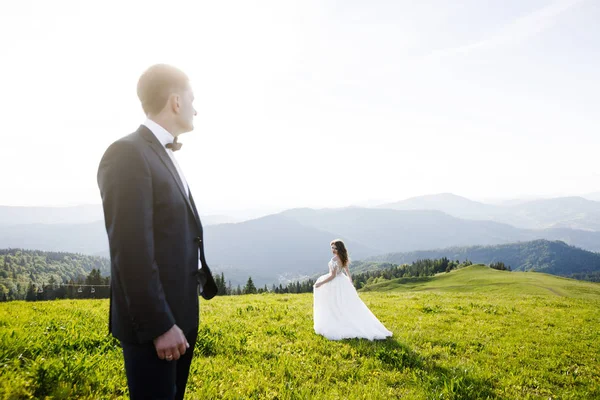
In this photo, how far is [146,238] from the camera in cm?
287

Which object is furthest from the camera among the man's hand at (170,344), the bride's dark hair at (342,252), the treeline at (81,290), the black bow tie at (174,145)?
the treeline at (81,290)

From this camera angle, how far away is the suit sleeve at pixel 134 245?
9.24 ft

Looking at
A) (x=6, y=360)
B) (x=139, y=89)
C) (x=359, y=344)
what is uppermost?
(x=139, y=89)

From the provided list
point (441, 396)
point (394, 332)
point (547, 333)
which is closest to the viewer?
point (441, 396)

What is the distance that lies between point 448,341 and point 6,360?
12.2 m

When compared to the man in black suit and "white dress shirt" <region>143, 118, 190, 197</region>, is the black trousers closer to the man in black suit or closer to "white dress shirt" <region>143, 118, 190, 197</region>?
the man in black suit

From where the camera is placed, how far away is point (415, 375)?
8305 mm

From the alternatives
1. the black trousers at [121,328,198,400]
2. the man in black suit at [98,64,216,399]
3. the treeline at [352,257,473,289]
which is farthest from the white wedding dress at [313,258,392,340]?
the treeline at [352,257,473,289]

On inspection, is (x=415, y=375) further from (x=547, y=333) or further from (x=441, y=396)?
(x=547, y=333)

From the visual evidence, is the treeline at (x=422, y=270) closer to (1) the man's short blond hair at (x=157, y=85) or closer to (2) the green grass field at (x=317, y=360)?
(2) the green grass field at (x=317, y=360)

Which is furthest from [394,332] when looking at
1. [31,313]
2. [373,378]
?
[31,313]

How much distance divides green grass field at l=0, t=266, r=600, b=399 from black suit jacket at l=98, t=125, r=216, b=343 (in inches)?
160

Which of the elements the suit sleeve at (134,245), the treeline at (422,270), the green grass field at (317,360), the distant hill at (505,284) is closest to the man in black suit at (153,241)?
the suit sleeve at (134,245)

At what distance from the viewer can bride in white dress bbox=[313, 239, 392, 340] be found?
38.6ft
